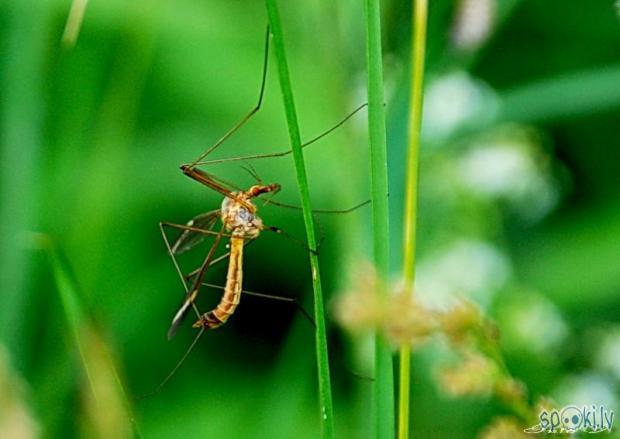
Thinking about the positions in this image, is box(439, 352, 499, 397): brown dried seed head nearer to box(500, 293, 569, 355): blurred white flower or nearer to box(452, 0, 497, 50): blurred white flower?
box(452, 0, 497, 50): blurred white flower

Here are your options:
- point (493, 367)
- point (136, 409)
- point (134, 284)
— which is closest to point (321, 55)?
point (134, 284)

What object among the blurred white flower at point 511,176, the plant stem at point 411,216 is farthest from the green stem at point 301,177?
the blurred white flower at point 511,176

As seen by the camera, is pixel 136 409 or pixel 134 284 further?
pixel 134 284

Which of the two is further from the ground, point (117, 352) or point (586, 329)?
point (586, 329)

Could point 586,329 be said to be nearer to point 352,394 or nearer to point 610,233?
point 610,233

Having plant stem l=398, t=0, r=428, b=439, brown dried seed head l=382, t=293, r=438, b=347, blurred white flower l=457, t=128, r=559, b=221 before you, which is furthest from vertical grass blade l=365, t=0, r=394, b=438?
blurred white flower l=457, t=128, r=559, b=221

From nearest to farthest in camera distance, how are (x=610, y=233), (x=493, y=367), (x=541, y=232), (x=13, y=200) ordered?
1. (x=493, y=367)
2. (x=13, y=200)
3. (x=610, y=233)
4. (x=541, y=232)
